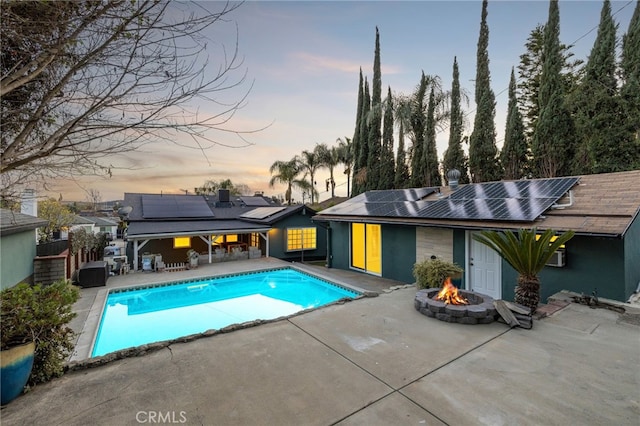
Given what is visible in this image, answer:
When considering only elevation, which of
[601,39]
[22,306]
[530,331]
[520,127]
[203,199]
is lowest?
[530,331]

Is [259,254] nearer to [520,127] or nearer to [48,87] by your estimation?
[48,87]

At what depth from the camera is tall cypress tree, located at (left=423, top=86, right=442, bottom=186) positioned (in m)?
20.6

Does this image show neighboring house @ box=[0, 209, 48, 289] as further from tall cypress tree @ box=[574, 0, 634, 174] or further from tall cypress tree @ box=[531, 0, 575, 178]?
tall cypress tree @ box=[531, 0, 575, 178]

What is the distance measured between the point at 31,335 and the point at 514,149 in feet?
72.5

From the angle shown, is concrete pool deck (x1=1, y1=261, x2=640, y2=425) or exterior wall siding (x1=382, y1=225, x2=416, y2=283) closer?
concrete pool deck (x1=1, y1=261, x2=640, y2=425)

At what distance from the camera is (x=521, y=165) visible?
1753 cm

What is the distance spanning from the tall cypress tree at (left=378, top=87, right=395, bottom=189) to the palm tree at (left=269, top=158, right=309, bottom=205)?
28.0ft

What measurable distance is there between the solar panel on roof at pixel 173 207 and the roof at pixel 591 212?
13.2m

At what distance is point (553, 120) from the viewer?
51.5 ft

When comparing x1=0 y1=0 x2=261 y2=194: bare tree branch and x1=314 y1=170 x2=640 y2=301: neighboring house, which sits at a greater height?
x1=0 y1=0 x2=261 y2=194: bare tree branch

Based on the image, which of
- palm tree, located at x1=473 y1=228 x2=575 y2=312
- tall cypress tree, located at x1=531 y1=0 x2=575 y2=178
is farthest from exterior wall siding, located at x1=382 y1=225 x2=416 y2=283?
tall cypress tree, located at x1=531 y1=0 x2=575 y2=178

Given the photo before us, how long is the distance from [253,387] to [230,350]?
103 cm

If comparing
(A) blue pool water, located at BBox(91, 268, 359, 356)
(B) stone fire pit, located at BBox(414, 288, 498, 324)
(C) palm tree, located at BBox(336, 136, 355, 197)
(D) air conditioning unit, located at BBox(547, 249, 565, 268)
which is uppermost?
(C) palm tree, located at BBox(336, 136, 355, 197)

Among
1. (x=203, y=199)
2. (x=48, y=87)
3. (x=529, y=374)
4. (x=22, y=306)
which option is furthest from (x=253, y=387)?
(x=203, y=199)
